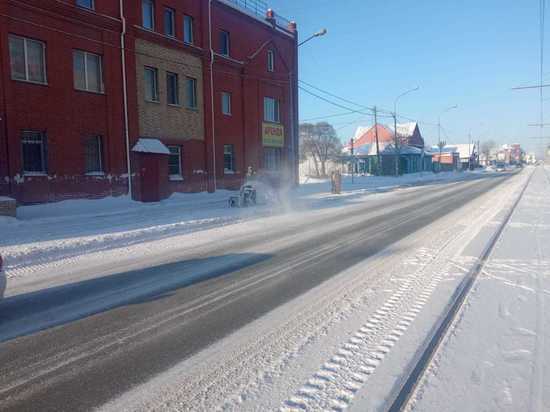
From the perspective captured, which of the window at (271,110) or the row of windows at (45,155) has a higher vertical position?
the window at (271,110)

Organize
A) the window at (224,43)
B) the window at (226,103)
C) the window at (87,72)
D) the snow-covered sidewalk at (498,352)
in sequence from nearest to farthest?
1. the snow-covered sidewalk at (498,352)
2. the window at (87,72)
3. the window at (224,43)
4. the window at (226,103)

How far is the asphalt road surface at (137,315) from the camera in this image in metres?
3.43

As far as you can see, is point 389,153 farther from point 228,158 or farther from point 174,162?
point 174,162

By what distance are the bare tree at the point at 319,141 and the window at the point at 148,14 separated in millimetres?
36135

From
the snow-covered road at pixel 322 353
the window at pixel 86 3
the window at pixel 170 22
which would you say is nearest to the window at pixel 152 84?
the window at pixel 170 22

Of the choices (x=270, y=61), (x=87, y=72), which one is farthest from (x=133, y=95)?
(x=270, y=61)

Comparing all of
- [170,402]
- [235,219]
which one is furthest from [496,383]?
[235,219]

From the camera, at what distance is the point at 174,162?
2322 centimetres

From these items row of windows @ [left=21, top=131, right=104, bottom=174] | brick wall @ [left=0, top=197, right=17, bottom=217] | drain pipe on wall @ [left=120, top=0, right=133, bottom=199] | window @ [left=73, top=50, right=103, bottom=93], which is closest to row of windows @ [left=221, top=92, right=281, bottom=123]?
drain pipe on wall @ [left=120, top=0, right=133, bottom=199]

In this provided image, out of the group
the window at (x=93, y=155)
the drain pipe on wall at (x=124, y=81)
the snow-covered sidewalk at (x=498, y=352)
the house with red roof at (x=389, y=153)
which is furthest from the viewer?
the house with red roof at (x=389, y=153)

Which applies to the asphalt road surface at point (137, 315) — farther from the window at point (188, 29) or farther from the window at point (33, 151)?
the window at point (188, 29)

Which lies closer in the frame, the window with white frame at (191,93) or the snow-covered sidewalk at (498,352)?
the snow-covered sidewalk at (498,352)

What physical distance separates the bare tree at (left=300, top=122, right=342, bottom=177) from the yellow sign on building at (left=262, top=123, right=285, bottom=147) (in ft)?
78.4

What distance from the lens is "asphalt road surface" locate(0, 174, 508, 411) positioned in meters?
3.43
